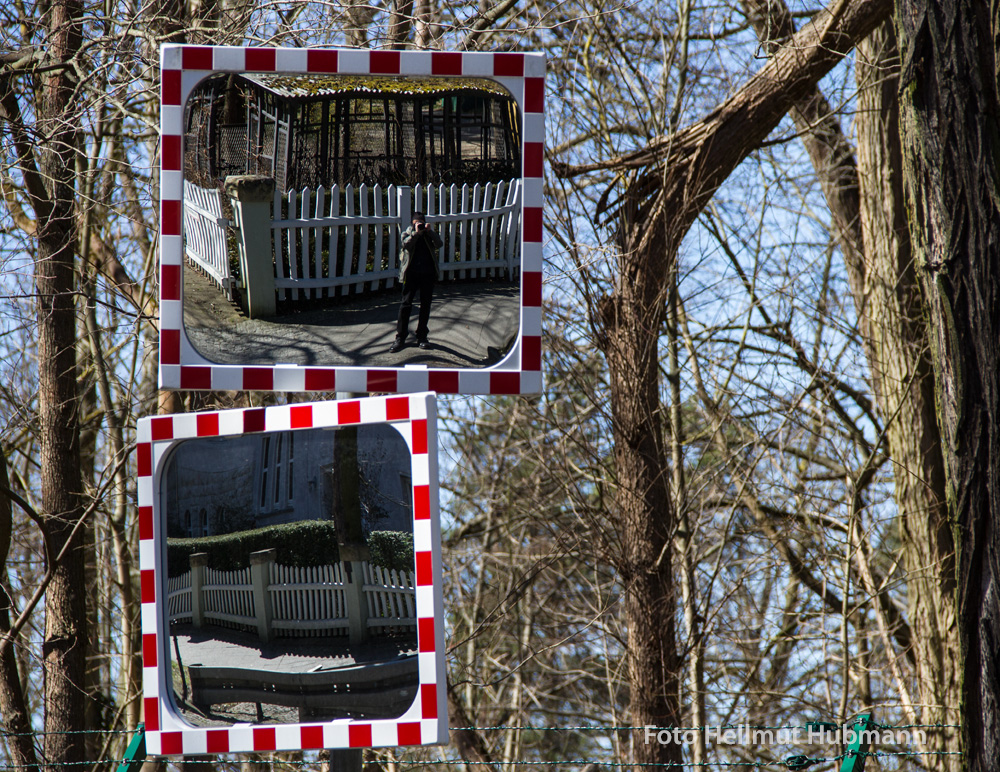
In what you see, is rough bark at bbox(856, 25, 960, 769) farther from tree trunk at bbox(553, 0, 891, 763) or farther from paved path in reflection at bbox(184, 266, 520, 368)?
paved path in reflection at bbox(184, 266, 520, 368)

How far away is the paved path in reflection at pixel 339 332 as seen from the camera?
2.62m

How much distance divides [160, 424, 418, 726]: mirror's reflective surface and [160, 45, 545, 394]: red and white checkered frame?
0.16 m

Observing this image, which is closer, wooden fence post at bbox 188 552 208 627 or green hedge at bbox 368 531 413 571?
green hedge at bbox 368 531 413 571

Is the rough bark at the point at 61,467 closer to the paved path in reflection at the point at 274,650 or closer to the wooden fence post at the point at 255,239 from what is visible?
the paved path in reflection at the point at 274,650

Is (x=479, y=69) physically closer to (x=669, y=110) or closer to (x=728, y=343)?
(x=669, y=110)

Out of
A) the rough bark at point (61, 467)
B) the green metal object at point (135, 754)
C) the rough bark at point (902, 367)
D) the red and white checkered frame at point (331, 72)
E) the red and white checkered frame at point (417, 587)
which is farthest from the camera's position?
the rough bark at point (902, 367)

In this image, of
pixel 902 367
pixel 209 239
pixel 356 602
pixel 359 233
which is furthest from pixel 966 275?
pixel 902 367

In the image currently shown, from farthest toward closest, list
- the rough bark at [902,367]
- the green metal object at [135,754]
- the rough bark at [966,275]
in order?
the rough bark at [902,367]
the rough bark at [966,275]
the green metal object at [135,754]

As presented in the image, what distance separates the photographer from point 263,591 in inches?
102

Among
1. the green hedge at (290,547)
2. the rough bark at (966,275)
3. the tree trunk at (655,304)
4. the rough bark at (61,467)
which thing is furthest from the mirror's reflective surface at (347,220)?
the rough bark at (61,467)

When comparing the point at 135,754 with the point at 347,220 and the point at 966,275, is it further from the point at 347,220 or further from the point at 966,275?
the point at 966,275

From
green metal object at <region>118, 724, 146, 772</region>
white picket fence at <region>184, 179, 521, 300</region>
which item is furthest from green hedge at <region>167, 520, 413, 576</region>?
green metal object at <region>118, 724, 146, 772</region>

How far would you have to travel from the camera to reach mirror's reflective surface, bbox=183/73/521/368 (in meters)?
2.61

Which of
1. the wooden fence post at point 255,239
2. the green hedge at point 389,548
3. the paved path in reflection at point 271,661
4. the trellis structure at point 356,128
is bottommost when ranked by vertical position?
the paved path in reflection at point 271,661
